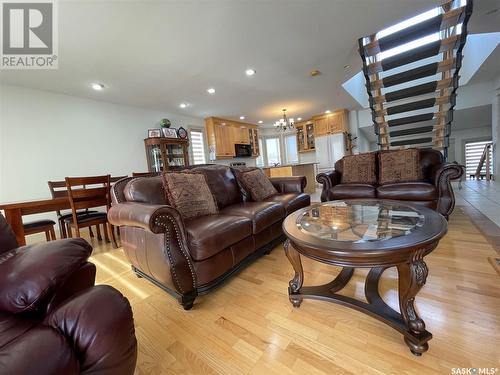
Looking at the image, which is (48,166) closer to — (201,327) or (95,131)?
(95,131)

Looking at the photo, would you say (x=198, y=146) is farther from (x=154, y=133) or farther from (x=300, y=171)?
(x=300, y=171)

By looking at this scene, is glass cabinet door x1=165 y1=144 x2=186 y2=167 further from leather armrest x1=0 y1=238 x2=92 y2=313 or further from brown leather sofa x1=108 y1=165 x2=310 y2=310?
leather armrest x1=0 y1=238 x2=92 y2=313

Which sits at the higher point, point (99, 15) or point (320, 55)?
point (320, 55)

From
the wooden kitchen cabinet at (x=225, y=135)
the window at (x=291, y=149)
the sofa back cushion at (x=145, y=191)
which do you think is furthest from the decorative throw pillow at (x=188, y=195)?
the window at (x=291, y=149)

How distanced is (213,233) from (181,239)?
0.64 feet

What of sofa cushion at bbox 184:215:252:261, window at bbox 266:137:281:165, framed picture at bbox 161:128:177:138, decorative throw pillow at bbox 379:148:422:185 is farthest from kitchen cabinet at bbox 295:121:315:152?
sofa cushion at bbox 184:215:252:261

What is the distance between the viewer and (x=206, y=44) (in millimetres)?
2516

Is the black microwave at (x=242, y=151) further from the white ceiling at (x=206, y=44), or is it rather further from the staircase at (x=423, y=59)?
the staircase at (x=423, y=59)

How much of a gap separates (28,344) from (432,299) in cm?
176

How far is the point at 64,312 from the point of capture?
1.98ft

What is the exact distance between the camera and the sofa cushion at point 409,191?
2.37 meters

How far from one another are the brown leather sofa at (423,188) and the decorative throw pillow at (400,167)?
100mm

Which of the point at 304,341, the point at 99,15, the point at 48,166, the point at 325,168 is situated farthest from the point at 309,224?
the point at 325,168

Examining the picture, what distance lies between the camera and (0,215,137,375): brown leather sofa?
0.50m
